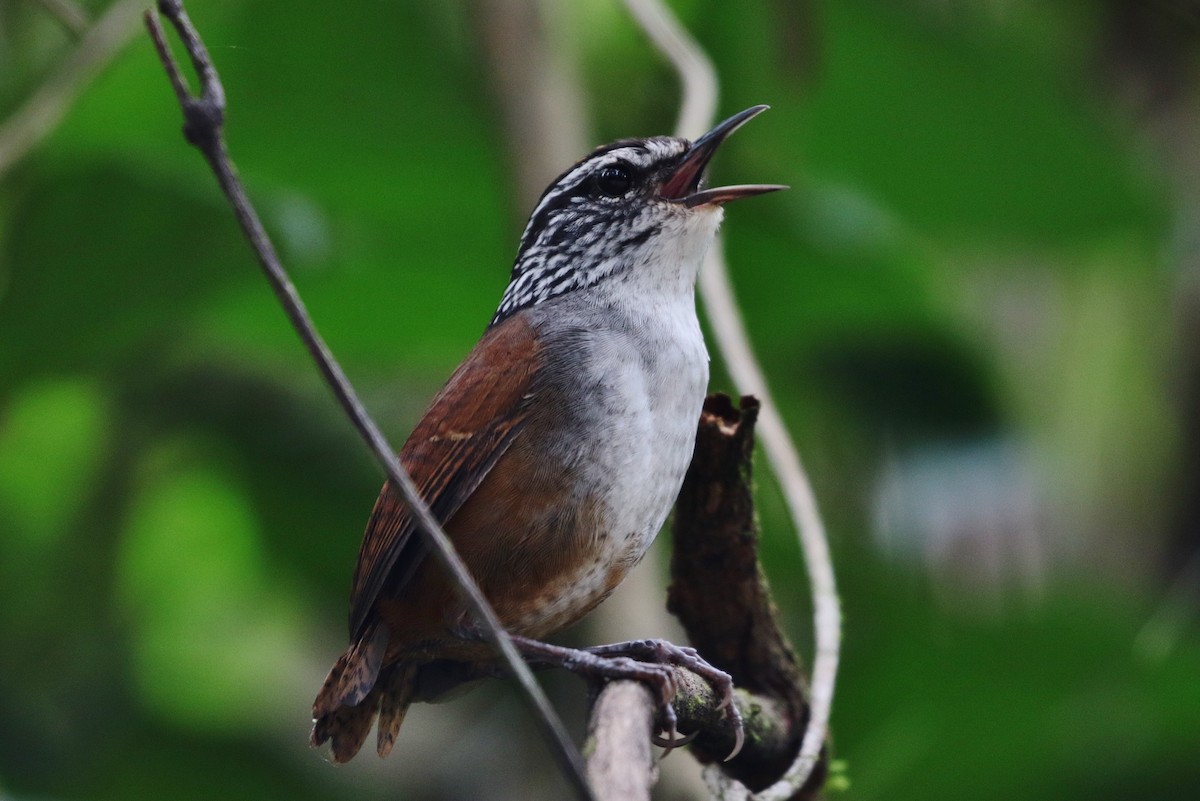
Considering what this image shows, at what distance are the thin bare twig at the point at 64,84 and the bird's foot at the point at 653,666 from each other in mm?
2353

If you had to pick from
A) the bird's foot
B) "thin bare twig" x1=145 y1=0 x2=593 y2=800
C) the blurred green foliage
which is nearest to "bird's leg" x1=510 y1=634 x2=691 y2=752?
the bird's foot

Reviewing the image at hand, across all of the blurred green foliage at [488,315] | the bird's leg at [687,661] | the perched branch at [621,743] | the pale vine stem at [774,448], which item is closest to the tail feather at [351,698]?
the bird's leg at [687,661]

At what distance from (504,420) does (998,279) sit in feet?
17.9

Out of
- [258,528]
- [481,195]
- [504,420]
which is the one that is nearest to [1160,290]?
[481,195]

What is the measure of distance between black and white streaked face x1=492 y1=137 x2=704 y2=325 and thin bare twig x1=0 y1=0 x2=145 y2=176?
147cm

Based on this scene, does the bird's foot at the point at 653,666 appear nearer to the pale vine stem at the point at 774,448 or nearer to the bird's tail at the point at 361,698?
the pale vine stem at the point at 774,448

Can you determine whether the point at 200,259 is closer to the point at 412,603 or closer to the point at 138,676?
the point at 138,676

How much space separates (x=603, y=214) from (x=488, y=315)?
242 cm

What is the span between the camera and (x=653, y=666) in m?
2.33

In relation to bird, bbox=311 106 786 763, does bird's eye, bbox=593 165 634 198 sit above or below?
above

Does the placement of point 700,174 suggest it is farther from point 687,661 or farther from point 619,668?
point 619,668

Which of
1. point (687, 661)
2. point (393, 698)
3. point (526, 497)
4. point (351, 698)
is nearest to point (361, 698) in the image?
point (351, 698)

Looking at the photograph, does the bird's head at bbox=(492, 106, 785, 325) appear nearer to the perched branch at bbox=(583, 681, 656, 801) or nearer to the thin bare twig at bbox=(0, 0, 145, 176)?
the perched branch at bbox=(583, 681, 656, 801)

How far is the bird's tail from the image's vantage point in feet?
8.43
